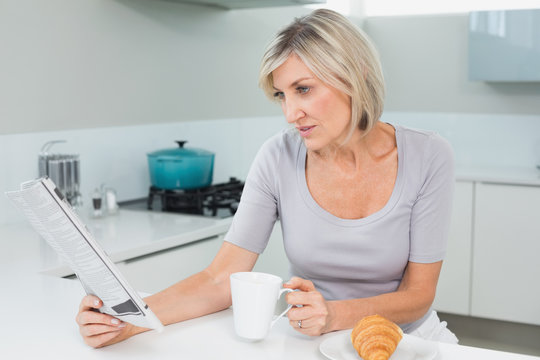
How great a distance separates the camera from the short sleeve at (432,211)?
150 cm

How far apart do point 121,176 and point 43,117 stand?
0.47 metres

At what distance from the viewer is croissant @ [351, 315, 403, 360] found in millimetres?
1031

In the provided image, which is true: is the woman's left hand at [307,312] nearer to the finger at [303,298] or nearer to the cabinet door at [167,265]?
the finger at [303,298]

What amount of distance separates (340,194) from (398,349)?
0.53 metres

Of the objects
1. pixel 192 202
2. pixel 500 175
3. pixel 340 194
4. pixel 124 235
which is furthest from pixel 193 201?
pixel 500 175

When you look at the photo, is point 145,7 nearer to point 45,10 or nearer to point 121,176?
point 45,10

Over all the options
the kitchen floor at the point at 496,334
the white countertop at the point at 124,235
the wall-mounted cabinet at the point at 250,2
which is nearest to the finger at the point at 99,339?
the white countertop at the point at 124,235

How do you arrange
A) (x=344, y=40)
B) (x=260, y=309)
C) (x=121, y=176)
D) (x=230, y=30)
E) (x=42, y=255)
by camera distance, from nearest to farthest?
1. (x=260, y=309)
2. (x=344, y=40)
3. (x=42, y=255)
4. (x=121, y=176)
5. (x=230, y=30)

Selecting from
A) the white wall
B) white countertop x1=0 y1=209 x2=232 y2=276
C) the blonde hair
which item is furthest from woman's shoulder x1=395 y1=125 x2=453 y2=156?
the white wall

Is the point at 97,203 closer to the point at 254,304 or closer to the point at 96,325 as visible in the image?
the point at 96,325

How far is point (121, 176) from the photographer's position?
288 centimetres

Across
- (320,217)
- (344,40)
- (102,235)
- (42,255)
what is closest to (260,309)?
(320,217)

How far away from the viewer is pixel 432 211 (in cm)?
150

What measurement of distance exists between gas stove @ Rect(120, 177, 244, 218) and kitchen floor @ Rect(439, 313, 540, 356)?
1530 millimetres
